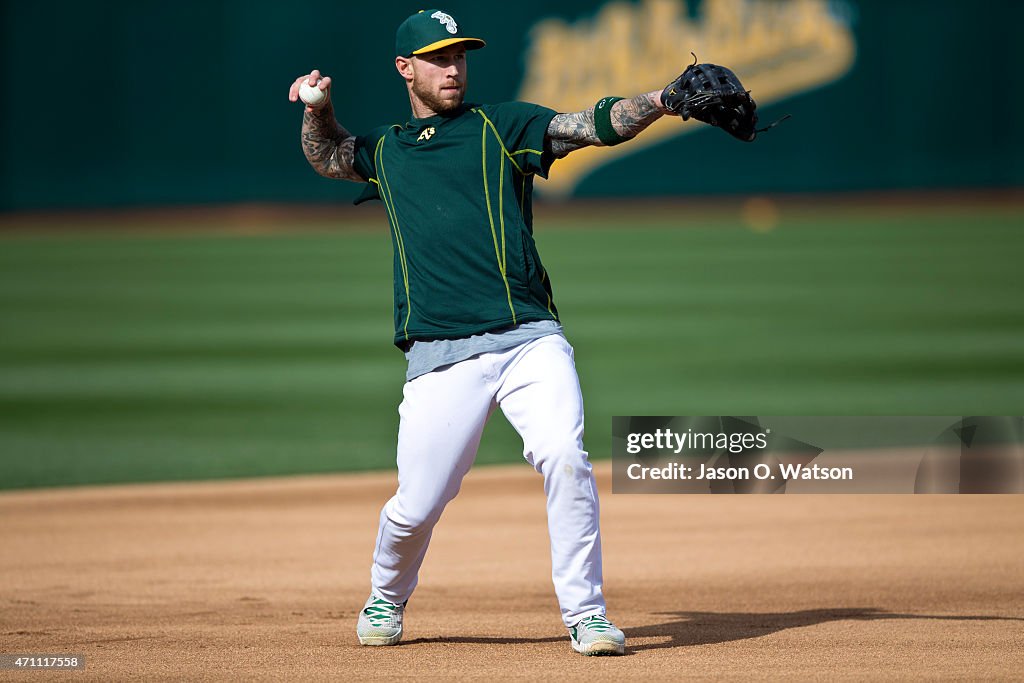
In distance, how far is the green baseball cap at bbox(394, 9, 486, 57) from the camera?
15.2ft

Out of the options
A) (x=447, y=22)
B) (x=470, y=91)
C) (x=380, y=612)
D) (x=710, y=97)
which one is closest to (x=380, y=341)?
(x=380, y=612)

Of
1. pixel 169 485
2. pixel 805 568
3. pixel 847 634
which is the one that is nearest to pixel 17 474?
pixel 169 485

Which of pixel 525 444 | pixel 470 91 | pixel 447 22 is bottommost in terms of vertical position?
pixel 525 444

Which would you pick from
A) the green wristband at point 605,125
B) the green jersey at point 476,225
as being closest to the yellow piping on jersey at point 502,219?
the green jersey at point 476,225

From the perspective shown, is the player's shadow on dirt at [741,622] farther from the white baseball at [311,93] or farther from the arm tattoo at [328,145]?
the white baseball at [311,93]

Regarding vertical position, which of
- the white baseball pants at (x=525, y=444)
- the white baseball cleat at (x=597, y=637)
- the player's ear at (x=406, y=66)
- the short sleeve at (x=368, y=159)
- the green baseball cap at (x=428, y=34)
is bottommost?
the white baseball cleat at (x=597, y=637)

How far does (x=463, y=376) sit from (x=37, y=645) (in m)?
1.67

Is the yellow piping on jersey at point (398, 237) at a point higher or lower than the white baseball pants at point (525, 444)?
higher

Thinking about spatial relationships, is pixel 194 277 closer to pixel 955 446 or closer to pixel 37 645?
pixel 955 446

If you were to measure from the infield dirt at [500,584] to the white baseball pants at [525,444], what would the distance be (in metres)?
0.30

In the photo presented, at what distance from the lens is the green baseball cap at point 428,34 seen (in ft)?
15.2

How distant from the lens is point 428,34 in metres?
4.66

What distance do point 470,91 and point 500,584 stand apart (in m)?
25.0

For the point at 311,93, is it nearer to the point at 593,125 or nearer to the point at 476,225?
the point at 476,225
